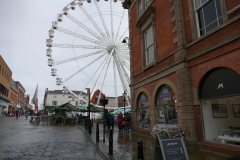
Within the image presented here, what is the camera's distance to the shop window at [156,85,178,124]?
A: 963 centimetres

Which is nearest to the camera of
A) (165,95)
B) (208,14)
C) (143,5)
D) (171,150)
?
(171,150)

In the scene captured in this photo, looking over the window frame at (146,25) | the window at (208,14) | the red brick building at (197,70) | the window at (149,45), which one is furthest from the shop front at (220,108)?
the window at (149,45)

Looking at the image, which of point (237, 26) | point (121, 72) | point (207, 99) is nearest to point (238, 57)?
point (237, 26)

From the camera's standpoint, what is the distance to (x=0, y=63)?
36.5 m

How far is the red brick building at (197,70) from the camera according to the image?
6585 mm

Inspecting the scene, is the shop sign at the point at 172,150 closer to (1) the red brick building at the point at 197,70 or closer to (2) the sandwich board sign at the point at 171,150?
(2) the sandwich board sign at the point at 171,150

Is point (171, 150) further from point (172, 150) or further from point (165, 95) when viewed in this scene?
point (165, 95)

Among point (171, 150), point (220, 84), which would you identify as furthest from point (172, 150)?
point (220, 84)

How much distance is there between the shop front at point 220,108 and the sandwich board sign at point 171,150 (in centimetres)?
305

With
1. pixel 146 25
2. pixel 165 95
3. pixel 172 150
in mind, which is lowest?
pixel 172 150

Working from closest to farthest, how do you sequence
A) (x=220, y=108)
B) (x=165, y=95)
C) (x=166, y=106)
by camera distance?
1. (x=220, y=108)
2. (x=166, y=106)
3. (x=165, y=95)

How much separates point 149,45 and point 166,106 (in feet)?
14.4

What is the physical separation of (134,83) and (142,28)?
405 cm

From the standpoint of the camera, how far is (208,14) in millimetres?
7754
